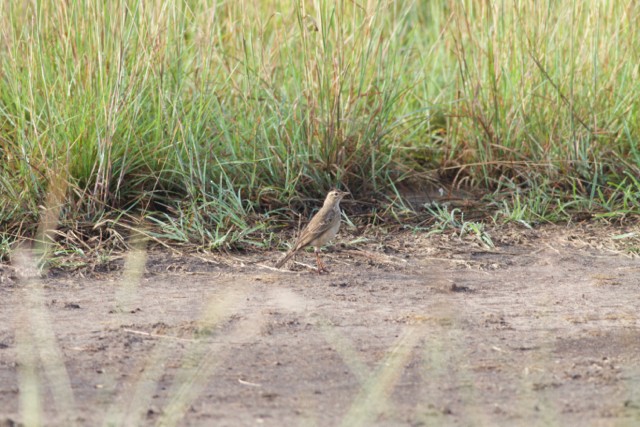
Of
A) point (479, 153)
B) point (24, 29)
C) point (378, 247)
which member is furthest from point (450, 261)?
point (24, 29)

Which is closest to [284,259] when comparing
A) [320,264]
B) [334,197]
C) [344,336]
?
[320,264]

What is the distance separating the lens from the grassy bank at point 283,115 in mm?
5902

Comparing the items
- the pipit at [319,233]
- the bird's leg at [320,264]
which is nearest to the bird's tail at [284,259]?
the pipit at [319,233]

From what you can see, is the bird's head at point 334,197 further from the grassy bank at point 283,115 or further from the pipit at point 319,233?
the grassy bank at point 283,115

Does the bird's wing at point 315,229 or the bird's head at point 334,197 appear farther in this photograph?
the bird's head at point 334,197

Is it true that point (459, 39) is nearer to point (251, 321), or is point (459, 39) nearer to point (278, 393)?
point (251, 321)

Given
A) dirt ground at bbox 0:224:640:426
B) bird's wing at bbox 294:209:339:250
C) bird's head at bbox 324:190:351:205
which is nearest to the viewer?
dirt ground at bbox 0:224:640:426

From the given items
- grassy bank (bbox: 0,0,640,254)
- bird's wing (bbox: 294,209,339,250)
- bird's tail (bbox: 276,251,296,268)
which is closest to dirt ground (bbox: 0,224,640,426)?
bird's tail (bbox: 276,251,296,268)

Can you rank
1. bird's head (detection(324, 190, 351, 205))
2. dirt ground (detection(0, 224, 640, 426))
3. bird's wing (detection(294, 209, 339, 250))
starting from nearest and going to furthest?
dirt ground (detection(0, 224, 640, 426)), bird's wing (detection(294, 209, 339, 250)), bird's head (detection(324, 190, 351, 205))

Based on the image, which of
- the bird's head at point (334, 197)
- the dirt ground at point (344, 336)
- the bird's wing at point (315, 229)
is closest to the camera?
the dirt ground at point (344, 336)

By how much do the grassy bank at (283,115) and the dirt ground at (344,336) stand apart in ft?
1.60

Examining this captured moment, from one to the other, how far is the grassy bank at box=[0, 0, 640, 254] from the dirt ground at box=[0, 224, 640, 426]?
1.60ft

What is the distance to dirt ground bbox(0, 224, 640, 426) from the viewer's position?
137 inches

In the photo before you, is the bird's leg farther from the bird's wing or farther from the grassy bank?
the grassy bank
